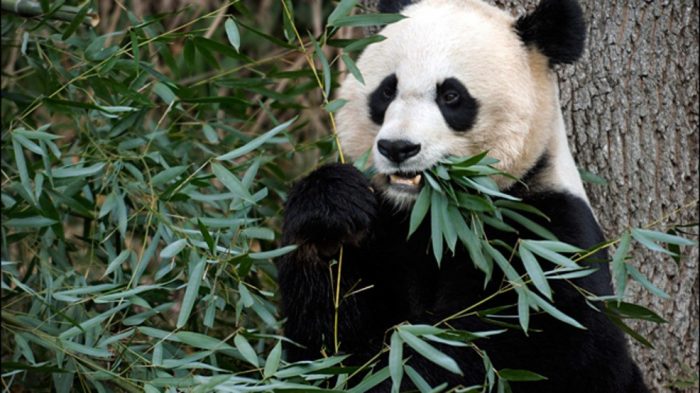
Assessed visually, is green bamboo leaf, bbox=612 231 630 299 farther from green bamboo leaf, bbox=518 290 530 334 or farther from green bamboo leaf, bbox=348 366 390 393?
green bamboo leaf, bbox=348 366 390 393

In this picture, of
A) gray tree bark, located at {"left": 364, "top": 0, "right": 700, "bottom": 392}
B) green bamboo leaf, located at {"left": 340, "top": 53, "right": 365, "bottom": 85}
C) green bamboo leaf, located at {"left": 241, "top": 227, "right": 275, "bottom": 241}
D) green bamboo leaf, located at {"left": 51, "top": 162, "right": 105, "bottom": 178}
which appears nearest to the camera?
green bamboo leaf, located at {"left": 241, "top": 227, "right": 275, "bottom": 241}

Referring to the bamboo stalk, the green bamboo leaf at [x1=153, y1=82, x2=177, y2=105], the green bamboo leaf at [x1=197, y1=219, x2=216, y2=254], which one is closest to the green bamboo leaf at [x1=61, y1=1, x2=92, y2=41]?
the bamboo stalk

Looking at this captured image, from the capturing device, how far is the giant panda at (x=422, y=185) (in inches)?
101

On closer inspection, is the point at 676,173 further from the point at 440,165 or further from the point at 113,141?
the point at 113,141

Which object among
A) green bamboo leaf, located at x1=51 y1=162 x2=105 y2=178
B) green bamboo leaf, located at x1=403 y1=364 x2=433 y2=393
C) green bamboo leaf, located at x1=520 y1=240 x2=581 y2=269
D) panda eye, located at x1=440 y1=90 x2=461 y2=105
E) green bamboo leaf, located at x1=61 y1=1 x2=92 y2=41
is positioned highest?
green bamboo leaf, located at x1=61 y1=1 x2=92 y2=41

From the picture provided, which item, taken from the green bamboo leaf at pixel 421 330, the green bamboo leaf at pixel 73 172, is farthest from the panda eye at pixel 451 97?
the green bamboo leaf at pixel 73 172

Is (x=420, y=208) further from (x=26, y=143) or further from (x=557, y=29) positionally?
(x=26, y=143)

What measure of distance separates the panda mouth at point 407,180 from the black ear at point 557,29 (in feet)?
1.80

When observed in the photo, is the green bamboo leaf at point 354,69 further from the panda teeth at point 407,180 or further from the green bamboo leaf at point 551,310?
the green bamboo leaf at point 551,310

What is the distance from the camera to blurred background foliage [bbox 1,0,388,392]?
2.56 metres

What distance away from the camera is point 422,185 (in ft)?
8.60

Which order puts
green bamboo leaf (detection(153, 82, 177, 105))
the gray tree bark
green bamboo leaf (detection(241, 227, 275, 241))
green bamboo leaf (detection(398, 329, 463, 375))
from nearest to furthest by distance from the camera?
green bamboo leaf (detection(398, 329, 463, 375))
green bamboo leaf (detection(241, 227, 275, 241))
green bamboo leaf (detection(153, 82, 177, 105))
the gray tree bark

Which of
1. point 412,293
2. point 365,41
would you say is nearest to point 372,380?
point 412,293

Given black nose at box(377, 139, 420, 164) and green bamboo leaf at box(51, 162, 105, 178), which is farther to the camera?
green bamboo leaf at box(51, 162, 105, 178)
